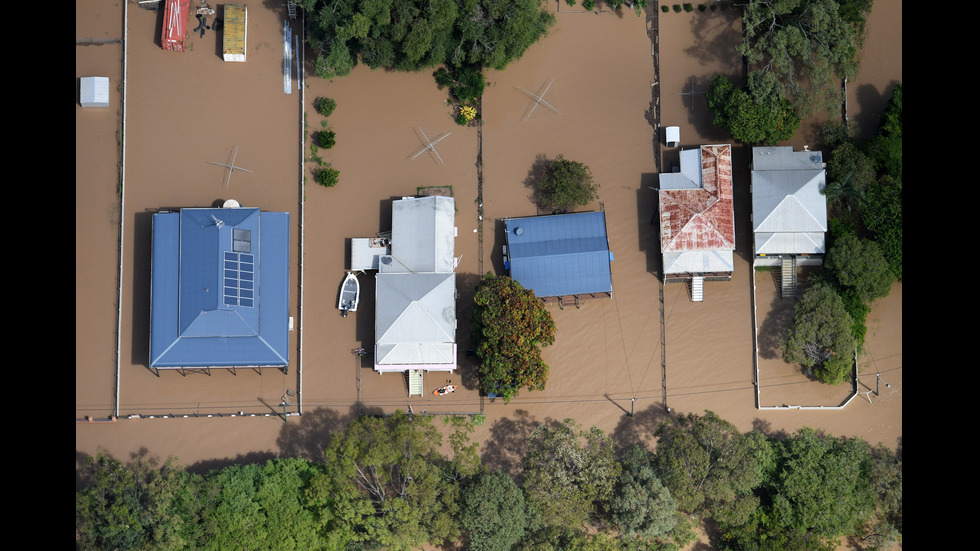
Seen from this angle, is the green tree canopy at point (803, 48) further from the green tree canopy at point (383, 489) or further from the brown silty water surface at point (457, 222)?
the green tree canopy at point (383, 489)

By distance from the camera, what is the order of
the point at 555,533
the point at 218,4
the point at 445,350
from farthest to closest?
the point at 218,4
the point at 445,350
the point at 555,533

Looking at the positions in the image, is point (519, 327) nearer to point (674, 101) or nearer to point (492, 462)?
point (492, 462)

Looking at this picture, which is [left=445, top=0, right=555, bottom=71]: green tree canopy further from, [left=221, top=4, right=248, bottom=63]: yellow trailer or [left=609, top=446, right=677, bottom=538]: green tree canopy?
[left=609, top=446, right=677, bottom=538]: green tree canopy

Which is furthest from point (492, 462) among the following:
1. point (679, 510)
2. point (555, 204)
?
point (555, 204)

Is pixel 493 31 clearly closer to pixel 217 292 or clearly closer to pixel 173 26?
pixel 173 26

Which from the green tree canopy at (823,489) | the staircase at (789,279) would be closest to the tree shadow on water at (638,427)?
the green tree canopy at (823,489)

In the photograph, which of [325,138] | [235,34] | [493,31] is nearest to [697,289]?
[493,31]

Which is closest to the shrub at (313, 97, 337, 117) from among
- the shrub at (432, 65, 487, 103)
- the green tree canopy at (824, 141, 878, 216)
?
the shrub at (432, 65, 487, 103)
